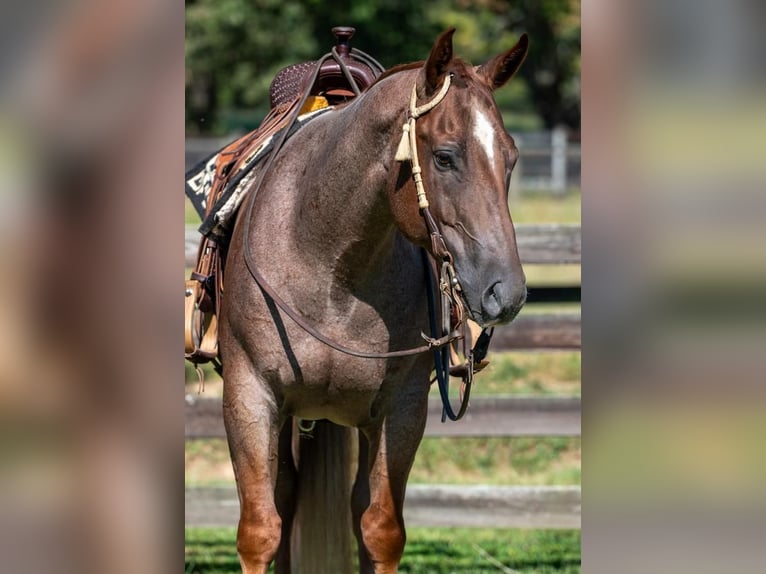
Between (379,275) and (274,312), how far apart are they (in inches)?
13.1

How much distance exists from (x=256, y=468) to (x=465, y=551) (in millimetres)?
2662

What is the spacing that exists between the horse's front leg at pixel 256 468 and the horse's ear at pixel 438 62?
110 centimetres

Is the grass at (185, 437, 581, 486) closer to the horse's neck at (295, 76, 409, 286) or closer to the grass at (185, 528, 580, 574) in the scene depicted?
the grass at (185, 528, 580, 574)

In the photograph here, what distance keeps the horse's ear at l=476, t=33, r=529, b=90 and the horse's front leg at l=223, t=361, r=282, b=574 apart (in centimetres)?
115

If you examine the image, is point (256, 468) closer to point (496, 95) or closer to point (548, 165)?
point (496, 95)

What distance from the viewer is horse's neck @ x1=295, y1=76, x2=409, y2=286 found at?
303cm

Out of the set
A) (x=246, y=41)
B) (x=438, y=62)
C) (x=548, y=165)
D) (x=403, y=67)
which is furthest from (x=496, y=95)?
(x=438, y=62)

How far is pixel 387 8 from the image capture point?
22.4 meters

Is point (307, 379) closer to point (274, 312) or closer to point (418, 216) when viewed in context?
point (274, 312)

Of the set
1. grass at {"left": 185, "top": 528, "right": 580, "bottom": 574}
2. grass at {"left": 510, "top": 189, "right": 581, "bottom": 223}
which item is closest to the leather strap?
grass at {"left": 185, "top": 528, "right": 580, "bottom": 574}

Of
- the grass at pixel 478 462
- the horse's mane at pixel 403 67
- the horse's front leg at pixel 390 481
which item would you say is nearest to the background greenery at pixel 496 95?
the grass at pixel 478 462

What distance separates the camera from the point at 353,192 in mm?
3158
